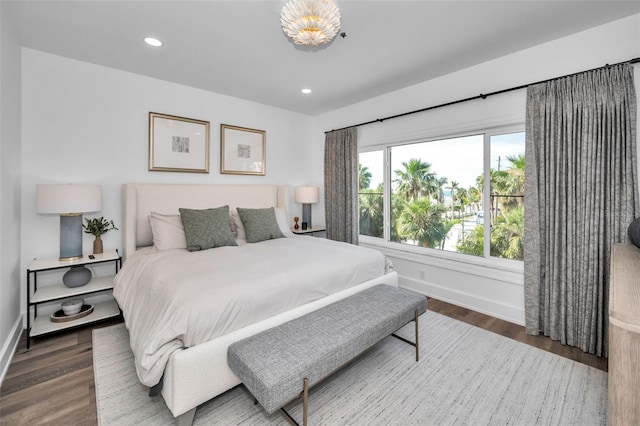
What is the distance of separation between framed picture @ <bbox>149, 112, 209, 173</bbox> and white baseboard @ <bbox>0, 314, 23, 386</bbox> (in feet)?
6.19

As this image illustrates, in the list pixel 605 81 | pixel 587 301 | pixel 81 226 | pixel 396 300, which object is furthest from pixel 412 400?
pixel 81 226

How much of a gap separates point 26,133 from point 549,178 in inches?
191

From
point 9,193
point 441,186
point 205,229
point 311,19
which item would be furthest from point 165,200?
point 441,186

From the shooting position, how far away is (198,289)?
5.79 ft

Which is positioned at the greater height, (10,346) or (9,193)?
(9,193)

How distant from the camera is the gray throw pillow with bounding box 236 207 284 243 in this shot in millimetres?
3358

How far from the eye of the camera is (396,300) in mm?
2250

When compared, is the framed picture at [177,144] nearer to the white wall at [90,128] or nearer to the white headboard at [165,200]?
the white wall at [90,128]

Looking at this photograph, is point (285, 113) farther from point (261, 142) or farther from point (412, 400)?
point (412, 400)

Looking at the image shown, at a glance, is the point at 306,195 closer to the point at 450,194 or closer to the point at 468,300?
the point at 450,194

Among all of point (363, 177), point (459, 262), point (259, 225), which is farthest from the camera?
point (363, 177)

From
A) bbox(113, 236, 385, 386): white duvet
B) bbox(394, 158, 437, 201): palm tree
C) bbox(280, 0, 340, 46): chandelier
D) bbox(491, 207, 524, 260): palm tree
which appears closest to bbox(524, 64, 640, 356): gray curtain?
bbox(491, 207, 524, 260): palm tree

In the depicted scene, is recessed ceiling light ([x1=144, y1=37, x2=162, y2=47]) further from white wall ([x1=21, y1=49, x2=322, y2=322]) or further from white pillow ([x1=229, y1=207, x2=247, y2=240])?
white pillow ([x1=229, y1=207, x2=247, y2=240])

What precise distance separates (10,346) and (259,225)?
89.5 inches
